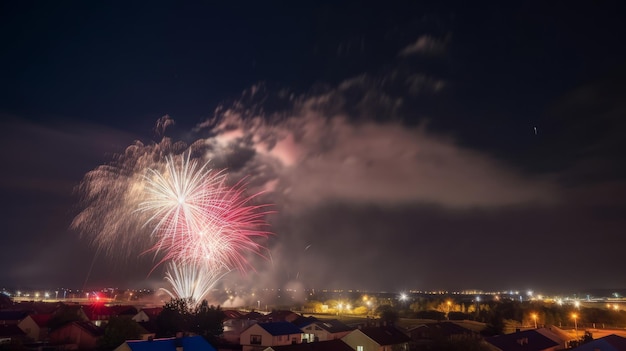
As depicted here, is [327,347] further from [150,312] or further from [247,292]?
[247,292]

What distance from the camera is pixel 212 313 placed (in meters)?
52.6

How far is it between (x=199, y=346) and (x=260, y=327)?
425 inches

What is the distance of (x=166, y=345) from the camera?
112 feet

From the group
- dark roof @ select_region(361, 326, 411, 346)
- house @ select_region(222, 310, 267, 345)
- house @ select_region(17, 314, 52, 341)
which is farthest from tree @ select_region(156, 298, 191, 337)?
dark roof @ select_region(361, 326, 411, 346)

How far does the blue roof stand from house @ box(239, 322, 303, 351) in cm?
866

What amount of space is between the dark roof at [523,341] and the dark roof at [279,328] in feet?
63.3

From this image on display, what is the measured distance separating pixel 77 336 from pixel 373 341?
3108 cm

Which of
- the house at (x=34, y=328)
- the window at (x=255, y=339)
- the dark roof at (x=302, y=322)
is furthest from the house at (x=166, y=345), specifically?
the house at (x=34, y=328)

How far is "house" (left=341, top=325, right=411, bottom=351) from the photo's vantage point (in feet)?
143

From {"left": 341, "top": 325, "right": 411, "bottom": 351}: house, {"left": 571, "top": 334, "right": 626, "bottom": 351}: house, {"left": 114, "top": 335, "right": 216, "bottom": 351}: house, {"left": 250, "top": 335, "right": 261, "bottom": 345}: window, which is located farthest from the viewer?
{"left": 250, "top": 335, "right": 261, "bottom": 345}: window

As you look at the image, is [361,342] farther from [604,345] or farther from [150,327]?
[150,327]

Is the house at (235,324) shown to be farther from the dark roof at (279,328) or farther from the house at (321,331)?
the house at (321,331)

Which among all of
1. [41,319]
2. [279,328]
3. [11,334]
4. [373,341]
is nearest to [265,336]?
[279,328]

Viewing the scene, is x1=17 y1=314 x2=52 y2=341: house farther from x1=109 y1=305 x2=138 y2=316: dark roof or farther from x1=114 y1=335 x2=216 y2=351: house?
x1=114 y1=335 x2=216 y2=351: house
